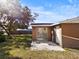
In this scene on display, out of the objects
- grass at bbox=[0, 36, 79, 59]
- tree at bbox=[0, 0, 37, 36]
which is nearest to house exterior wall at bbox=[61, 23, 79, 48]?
grass at bbox=[0, 36, 79, 59]

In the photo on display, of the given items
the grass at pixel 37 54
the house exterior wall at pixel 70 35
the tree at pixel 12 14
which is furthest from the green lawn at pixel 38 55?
the tree at pixel 12 14

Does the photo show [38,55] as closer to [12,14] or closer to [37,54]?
[37,54]

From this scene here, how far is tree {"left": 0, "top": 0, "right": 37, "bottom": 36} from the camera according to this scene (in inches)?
752

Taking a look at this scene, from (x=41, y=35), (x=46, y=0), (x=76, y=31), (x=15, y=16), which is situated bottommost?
(x=41, y=35)

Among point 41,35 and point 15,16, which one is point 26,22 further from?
point 41,35

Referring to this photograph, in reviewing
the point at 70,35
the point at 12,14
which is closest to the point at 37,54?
the point at 70,35

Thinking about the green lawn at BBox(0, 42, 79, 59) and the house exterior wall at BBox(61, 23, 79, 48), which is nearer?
the green lawn at BBox(0, 42, 79, 59)

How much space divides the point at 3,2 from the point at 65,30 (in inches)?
334

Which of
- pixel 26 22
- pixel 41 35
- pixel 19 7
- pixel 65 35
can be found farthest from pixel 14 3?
pixel 41 35

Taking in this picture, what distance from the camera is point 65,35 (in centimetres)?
1642

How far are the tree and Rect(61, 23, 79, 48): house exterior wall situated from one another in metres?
6.83

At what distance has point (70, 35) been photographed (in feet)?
54.5

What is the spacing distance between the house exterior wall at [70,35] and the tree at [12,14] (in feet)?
22.4

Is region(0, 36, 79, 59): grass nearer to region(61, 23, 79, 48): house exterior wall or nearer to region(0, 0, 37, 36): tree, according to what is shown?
region(61, 23, 79, 48): house exterior wall
